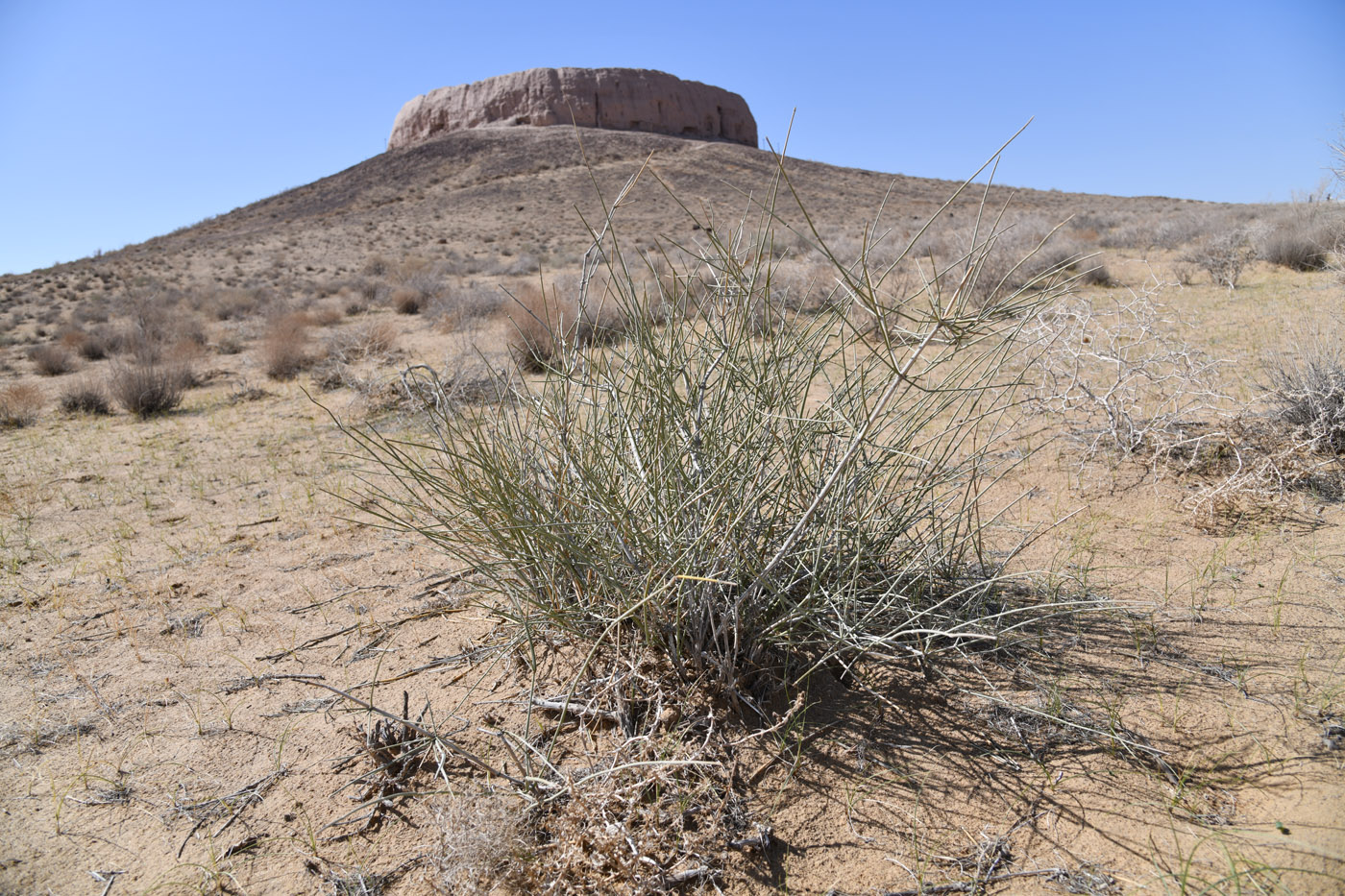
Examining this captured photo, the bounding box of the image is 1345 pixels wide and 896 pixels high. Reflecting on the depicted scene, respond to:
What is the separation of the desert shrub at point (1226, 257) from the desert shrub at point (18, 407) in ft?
38.9

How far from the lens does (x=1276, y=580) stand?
2.20 metres

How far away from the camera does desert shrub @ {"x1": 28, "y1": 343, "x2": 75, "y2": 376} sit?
29.4 ft

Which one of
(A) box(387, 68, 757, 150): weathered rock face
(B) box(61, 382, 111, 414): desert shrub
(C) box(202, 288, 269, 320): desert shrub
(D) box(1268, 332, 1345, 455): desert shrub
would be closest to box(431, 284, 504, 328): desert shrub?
(B) box(61, 382, 111, 414): desert shrub

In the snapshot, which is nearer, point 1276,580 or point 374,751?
point 374,751

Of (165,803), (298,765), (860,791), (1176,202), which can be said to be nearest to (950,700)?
(860,791)

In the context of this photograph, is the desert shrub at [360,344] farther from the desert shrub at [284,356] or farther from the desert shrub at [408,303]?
the desert shrub at [408,303]

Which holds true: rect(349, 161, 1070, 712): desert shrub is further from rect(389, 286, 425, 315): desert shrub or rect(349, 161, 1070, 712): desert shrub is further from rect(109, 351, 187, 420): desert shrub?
rect(389, 286, 425, 315): desert shrub

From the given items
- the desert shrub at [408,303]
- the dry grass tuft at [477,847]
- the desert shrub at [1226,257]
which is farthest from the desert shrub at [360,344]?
the desert shrub at [1226,257]

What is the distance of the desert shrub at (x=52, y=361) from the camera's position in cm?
897

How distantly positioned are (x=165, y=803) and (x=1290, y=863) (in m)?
2.35

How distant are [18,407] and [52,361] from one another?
3434 millimetres

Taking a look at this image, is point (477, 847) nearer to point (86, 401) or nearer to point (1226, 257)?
point (86, 401)

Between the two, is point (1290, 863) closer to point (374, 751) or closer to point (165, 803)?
point (374, 751)

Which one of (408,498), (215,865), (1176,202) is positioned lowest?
(215,865)
